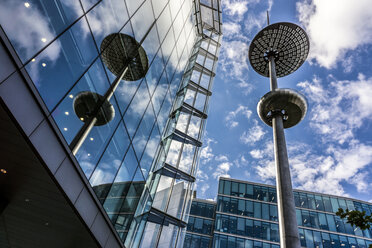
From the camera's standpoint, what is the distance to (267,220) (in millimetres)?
44844

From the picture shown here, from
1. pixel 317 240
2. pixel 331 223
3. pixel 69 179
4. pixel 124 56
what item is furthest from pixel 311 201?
pixel 69 179

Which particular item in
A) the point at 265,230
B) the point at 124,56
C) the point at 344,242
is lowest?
the point at 124,56

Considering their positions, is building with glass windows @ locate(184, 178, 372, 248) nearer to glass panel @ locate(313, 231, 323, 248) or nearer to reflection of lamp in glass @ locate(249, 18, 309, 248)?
glass panel @ locate(313, 231, 323, 248)

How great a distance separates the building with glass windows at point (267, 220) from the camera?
42.8 meters

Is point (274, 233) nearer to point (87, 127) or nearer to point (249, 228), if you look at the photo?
point (249, 228)

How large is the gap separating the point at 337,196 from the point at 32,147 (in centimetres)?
5438

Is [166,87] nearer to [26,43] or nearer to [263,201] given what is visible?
[26,43]

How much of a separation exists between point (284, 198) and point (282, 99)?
483 inches

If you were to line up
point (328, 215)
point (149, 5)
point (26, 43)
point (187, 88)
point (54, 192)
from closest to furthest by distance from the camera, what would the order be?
point (26, 43), point (54, 192), point (149, 5), point (187, 88), point (328, 215)

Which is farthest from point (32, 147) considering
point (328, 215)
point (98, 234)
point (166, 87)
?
point (328, 215)

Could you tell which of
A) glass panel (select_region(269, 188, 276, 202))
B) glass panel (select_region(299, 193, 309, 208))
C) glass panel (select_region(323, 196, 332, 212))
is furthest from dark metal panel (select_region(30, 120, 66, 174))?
glass panel (select_region(323, 196, 332, 212))

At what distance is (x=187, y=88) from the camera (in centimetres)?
2394

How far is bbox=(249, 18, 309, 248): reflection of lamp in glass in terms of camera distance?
64.3ft

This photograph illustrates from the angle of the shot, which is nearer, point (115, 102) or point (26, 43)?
point (26, 43)
